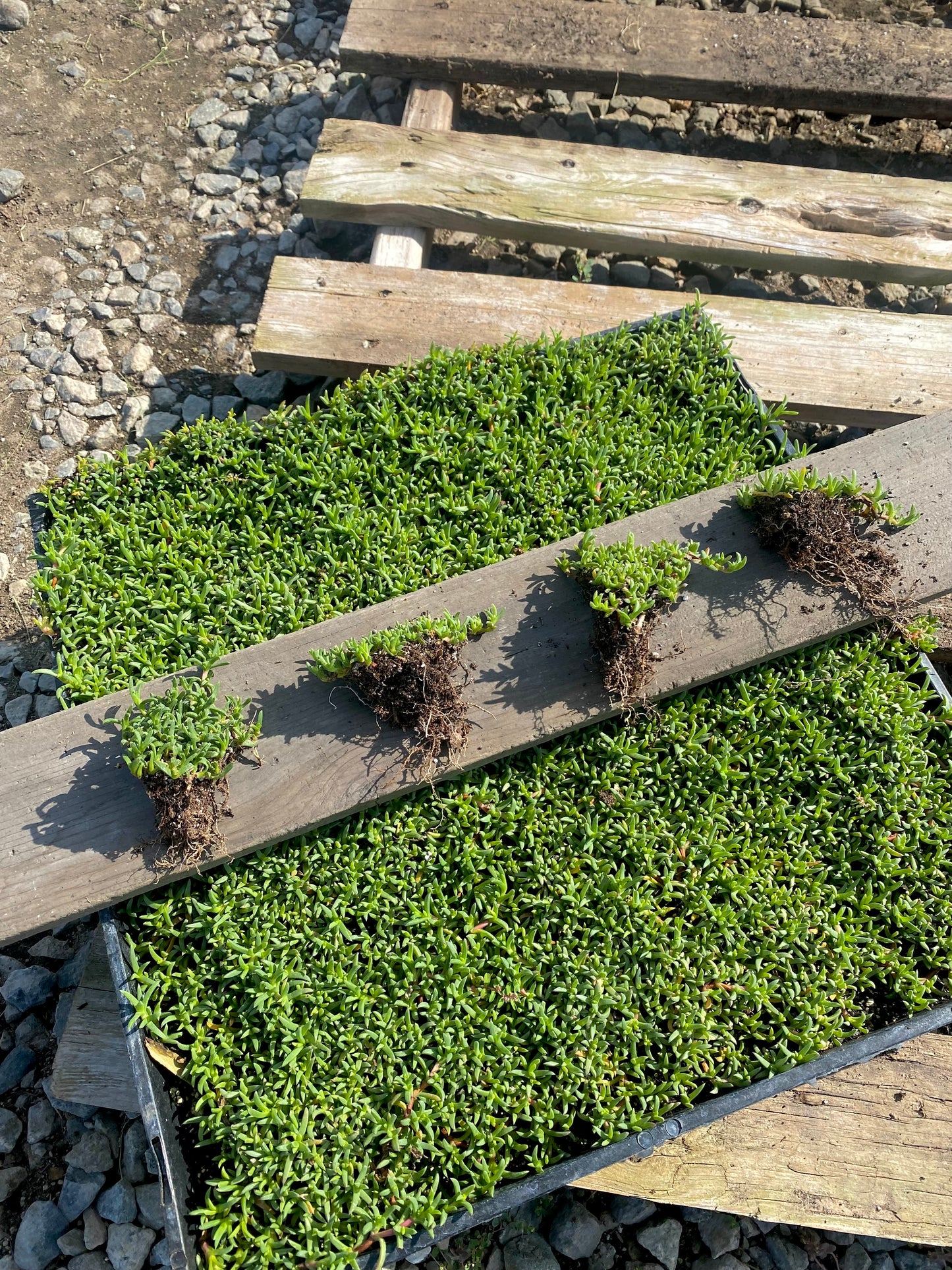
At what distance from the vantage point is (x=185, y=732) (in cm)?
244

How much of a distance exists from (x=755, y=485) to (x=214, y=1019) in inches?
90.5

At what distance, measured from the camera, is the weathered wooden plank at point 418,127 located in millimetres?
3791

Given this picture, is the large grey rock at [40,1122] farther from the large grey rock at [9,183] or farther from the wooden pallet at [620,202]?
the large grey rock at [9,183]

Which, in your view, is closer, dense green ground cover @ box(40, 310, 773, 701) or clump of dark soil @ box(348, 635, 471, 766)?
clump of dark soil @ box(348, 635, 471, 766)

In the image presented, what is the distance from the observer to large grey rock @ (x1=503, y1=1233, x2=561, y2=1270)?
2756 mm

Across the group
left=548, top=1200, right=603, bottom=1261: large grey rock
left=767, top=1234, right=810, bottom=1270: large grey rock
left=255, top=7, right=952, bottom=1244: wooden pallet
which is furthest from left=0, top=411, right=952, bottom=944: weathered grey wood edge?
left=767, top=1234, right=810, bottom=1270: large grey rock

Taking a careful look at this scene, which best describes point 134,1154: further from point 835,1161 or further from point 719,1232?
point 835,1161

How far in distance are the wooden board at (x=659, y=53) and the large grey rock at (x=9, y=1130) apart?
4.55 metres

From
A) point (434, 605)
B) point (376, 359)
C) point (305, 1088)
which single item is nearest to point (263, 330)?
point (376, 359)

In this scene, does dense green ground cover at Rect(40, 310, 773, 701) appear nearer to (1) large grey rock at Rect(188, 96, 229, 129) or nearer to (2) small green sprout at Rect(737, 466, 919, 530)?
(2) small green sprout at Rect(737, 466, 919, 530)

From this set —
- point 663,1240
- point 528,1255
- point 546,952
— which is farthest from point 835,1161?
point 546,952

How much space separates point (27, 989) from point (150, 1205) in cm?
83

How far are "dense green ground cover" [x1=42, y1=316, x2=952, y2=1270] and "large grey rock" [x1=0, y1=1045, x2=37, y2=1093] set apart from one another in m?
0.93

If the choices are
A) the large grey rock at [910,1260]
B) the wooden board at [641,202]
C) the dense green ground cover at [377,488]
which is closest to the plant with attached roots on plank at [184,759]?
the dense green ground cover at [377,488]
